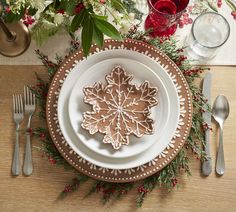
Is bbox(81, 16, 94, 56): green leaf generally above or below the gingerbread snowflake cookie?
above

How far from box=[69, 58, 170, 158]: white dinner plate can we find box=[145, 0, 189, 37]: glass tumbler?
0.13 metres

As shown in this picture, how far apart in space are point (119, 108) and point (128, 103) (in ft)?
0.08

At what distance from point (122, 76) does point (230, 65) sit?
1.01ft

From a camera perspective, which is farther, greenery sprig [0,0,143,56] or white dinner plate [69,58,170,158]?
white dinner plate [69,58,170,158]

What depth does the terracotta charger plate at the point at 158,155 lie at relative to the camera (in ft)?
2.74

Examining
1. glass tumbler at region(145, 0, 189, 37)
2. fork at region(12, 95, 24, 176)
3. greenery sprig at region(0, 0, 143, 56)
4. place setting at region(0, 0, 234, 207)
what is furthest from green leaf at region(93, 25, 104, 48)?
fork at region(12, 95, 24, 176)

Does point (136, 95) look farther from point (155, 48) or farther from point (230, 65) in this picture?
point (230, 65)

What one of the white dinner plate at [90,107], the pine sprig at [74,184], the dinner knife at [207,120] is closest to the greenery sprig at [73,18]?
the white dinner plate at [90,107]

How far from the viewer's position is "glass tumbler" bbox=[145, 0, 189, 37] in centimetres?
85

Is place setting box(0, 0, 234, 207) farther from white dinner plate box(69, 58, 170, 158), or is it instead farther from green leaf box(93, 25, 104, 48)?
green leaf box(93, 25, 104, 48)

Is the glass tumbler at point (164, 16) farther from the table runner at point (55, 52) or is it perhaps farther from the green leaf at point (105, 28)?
the green leaf at point (105, 28)

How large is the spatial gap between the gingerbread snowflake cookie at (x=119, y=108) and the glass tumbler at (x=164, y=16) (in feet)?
0.55

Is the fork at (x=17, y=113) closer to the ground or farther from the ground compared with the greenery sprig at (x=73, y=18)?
closer to the ground

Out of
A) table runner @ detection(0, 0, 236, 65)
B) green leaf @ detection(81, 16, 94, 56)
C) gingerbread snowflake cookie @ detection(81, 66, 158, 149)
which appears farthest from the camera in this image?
table runner @ detection(0, 0, 236, 65)
